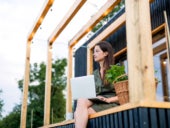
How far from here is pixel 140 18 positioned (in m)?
2.01

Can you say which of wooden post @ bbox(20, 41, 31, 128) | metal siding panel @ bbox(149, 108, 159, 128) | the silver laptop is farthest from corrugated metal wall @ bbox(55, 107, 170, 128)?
wooden post @ bbox(20, 41, 31, 128)

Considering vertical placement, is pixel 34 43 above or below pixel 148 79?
above

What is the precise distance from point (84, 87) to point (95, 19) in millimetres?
3423

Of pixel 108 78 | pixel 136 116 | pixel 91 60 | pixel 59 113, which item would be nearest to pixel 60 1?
pixel 91 60

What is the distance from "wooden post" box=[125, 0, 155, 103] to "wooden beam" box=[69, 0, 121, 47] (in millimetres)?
3166

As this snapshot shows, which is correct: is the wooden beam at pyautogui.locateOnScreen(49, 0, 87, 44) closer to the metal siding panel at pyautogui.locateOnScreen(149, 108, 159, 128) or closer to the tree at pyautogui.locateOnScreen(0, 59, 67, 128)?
the metal siding panel at pyautogui.locateOnScreen(149, 108, 159, 128)

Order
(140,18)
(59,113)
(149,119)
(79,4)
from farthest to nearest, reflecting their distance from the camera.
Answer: (59,113)
(79,4)
(140,18)
(149,119)

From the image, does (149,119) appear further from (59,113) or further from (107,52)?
(59,113)

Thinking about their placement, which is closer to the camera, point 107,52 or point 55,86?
point 107,52

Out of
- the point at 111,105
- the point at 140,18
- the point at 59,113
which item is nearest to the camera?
the point at 140,18

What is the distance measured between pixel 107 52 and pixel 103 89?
43cm

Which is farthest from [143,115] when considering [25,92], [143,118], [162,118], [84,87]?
[25,92]

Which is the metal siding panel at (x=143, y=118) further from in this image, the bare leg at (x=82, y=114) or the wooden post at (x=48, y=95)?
the wooden post at (x=48, y=95)

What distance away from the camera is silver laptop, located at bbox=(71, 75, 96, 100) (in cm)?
262
